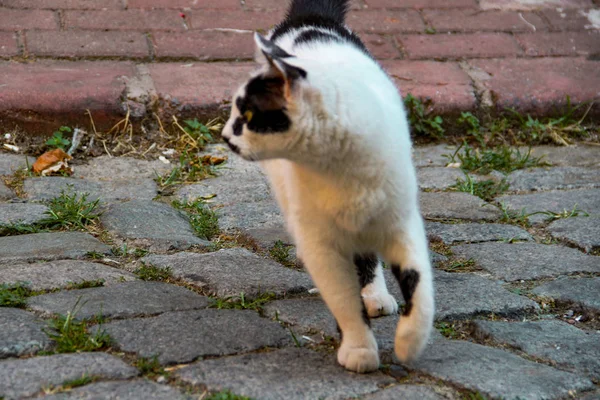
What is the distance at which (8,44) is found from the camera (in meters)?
4.12

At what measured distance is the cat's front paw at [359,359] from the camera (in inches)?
82.7

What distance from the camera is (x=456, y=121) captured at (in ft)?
13.5

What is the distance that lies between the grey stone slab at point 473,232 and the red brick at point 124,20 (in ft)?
6.40

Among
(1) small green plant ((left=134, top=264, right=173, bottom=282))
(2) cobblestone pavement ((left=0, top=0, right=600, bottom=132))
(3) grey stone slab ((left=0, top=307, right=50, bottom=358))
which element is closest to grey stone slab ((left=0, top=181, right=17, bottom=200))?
(2) cobblestone pavement ((left=0, top=0, right=600, bottom=132))

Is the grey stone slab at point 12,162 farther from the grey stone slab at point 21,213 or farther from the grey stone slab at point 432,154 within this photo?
the grey stone slab at point 432,154

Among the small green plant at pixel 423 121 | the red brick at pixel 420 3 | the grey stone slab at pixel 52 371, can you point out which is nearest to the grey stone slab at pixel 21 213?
the grey stone slab at pixel 52 371

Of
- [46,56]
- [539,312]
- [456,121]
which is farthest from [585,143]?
[46,56]

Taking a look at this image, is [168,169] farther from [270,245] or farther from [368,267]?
[368,267]

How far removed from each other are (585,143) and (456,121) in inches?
25.0

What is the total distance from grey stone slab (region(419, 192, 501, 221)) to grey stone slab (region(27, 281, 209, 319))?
3.89 ft

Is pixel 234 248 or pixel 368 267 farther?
pixel 234 248

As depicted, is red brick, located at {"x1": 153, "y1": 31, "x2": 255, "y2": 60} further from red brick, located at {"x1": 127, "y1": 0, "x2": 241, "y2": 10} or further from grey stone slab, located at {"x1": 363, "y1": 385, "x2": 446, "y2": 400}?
grey stone slab, located at {"x1": 363, "y1": 385, "x2": 446, "y2": 400}

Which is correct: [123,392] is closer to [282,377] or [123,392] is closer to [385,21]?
[282,377]

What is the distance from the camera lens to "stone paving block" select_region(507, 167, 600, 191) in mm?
3676
